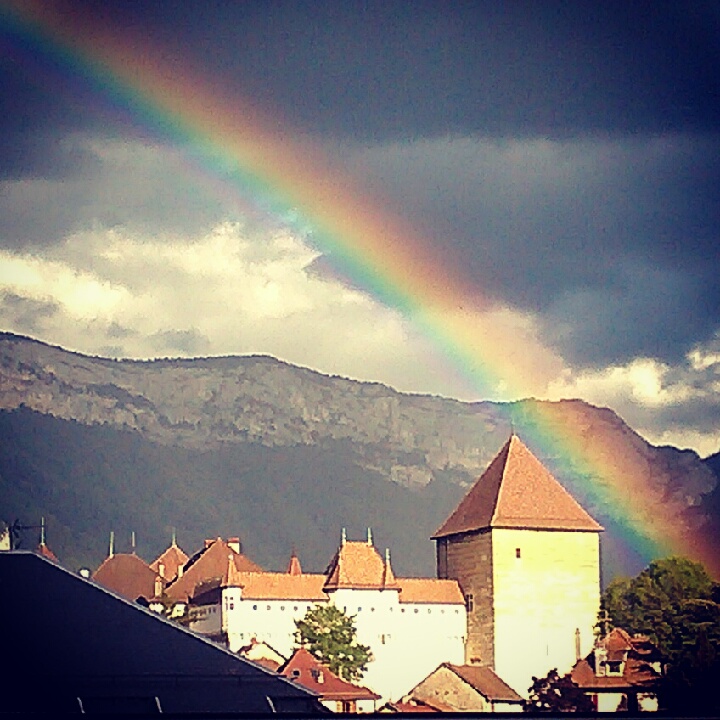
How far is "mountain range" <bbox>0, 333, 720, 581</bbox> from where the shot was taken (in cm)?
1248

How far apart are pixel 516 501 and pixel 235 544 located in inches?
90.4

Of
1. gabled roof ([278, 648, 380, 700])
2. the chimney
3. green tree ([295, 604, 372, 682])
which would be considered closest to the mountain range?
the chimney

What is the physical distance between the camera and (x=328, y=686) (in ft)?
39.7

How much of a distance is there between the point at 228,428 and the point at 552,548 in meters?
2.70

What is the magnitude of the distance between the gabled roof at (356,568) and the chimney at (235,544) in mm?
668

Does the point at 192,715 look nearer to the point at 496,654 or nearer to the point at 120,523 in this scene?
the point at 120,523

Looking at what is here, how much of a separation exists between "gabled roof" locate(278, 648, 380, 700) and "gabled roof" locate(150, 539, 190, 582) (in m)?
1.07

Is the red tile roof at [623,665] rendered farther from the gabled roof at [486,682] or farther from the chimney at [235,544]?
the chimney at [235,544]

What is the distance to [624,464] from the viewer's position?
13.4 m

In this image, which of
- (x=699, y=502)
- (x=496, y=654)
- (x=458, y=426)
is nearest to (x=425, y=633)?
(x=496, y=654)

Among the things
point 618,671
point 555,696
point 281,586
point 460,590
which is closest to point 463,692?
point 555,696

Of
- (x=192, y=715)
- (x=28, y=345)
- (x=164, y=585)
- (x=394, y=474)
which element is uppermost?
(x=28, y=345)

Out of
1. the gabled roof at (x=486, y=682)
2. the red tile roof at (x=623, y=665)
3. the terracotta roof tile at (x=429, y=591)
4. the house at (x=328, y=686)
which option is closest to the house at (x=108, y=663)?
the house at (x=328, y=686)

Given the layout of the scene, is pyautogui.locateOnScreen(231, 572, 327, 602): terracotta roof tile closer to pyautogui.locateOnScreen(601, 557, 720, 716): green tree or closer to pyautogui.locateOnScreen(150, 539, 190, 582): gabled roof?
pyautogui.locateOnScreen(150, 539, 190, 582): gabled roof
